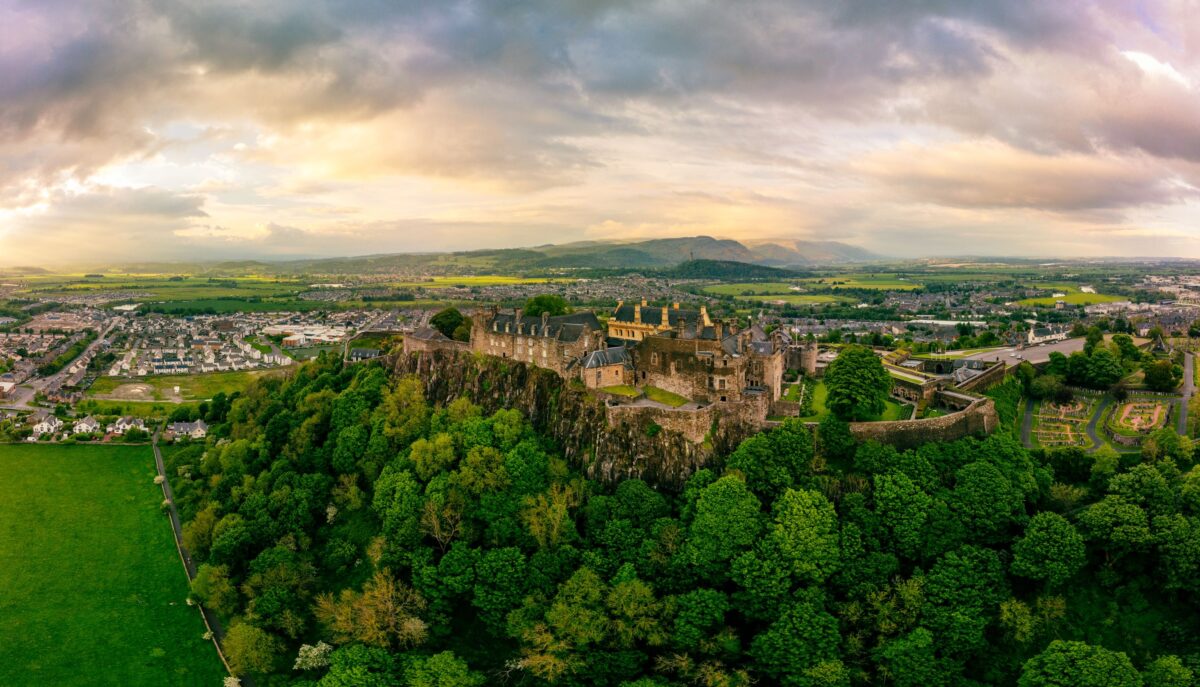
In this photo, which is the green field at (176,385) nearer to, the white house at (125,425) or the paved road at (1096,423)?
the white house at (125,425)

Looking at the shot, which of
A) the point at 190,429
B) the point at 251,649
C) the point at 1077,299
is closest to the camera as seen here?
the point at 251,649

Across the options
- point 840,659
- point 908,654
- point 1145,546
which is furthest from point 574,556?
point 1145,546

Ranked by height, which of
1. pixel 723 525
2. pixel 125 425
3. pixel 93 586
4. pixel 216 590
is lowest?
pixel 93 586

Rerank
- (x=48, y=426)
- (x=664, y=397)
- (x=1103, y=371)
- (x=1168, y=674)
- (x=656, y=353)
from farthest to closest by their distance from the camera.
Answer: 1. (x=48, y=426)
2. (x=1103, y=371)
3. (x=656, y=353)
4. (x=664, y=397)
5. (x=1168, y=674)

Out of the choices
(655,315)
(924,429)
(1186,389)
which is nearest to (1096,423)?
(1186,389)

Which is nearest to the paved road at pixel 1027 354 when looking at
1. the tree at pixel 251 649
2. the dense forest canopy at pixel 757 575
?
the dense forest canopy at pixel 757 575

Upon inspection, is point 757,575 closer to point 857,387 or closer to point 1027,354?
point 857,387

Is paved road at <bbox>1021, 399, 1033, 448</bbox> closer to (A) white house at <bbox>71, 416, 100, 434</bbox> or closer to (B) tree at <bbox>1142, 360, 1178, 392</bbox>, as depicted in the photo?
(B) tree at <bbox>1142, 360, 1178, 392</bbox>
